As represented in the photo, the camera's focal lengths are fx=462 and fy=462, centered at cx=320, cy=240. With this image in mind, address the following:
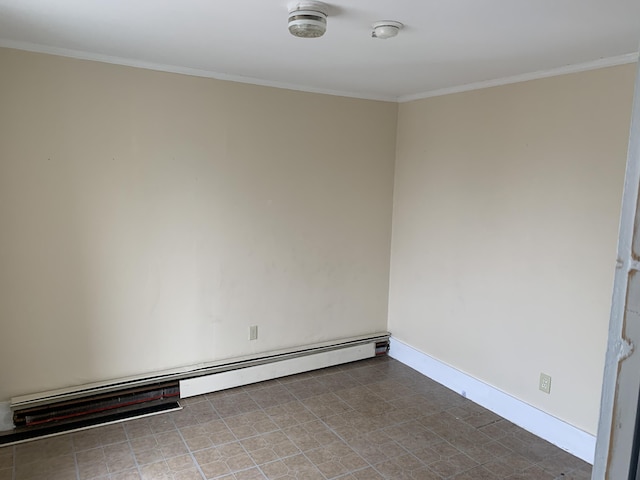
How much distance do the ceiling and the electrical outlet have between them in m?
1.87

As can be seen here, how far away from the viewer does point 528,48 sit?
236cm

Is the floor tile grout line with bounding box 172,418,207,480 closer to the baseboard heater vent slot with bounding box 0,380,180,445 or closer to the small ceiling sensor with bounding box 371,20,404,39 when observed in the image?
the baseboard heater vent slot with bounding box 0,380,180,445

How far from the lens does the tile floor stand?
2.53 m

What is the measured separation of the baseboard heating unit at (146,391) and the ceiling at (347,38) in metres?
2.09

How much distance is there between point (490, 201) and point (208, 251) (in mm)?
2032

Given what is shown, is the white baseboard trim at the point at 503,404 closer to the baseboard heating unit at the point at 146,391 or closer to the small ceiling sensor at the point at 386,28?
the baseboard heating unit at the point at 146,391

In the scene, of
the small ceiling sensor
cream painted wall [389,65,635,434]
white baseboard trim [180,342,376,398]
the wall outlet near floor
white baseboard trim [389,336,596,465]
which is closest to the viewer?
the small ceiling sensor

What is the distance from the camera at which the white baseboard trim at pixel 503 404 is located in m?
2.76

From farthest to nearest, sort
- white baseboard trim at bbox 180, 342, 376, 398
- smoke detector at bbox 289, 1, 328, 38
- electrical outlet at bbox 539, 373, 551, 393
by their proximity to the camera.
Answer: white baseboard trim at bbox 180, 342, 376, 398 < electrical outlet at bbox 539, 373, 551, 393 < smoke detector at bbox 289, 1, 328, 38

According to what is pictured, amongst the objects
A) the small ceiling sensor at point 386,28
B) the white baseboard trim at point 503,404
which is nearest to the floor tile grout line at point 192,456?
the white baseboard trim at point 503,404

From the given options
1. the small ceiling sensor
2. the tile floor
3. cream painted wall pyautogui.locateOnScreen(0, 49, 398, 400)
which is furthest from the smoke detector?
the tile floor

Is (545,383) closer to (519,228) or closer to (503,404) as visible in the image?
(503,404)

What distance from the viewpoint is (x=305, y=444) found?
9.21 feet

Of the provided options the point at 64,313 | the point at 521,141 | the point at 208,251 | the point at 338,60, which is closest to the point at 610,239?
the point at 521,141
